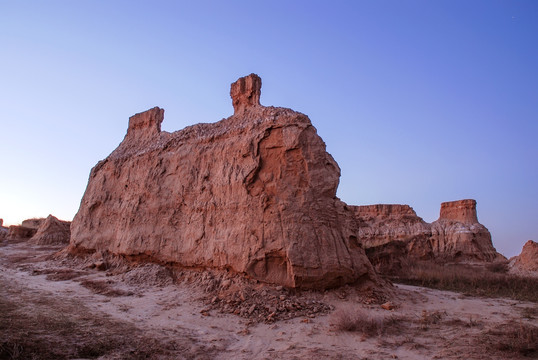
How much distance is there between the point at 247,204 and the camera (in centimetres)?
828

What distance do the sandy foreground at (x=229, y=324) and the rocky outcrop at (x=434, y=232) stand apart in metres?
17.6

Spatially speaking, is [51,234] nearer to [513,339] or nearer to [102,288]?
[102,288]

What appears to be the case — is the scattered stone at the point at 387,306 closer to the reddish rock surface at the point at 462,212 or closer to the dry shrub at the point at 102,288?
the dry shrub at the point at 102,288

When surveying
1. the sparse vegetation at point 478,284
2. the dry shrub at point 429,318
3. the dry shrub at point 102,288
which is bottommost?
the dry shrub at point 102,288

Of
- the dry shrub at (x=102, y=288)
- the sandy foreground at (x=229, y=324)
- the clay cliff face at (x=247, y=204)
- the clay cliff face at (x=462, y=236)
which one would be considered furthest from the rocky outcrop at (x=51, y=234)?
the clay cliff face at (x=462, y=236)

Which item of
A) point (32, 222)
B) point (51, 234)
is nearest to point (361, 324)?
point (51, 234)

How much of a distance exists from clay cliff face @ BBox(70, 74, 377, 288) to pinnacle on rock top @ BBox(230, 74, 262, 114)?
28 millimetres

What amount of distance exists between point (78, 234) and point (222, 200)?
692 cm

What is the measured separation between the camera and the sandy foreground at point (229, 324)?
4.78 meters

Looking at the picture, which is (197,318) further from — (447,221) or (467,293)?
(447,221)

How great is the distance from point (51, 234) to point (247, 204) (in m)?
15.1

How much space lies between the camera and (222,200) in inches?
349

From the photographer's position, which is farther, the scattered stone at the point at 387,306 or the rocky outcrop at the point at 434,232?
the rocky outcrop at the point at 434,232

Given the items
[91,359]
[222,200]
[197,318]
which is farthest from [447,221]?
[91,359]
